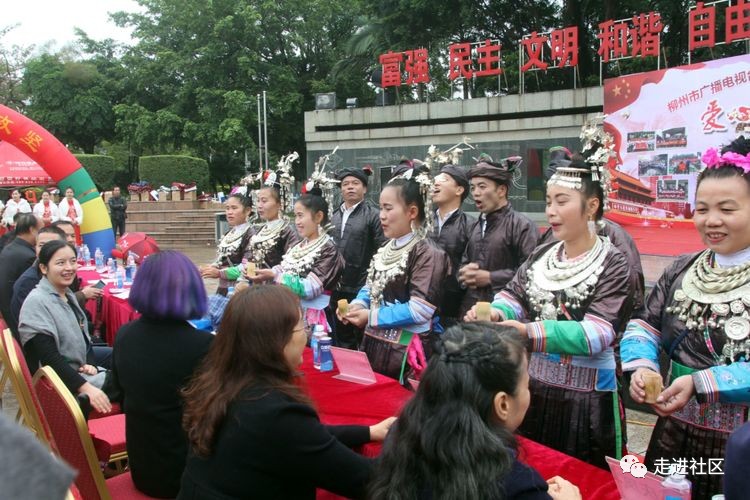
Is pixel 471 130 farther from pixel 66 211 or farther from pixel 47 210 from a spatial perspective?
pixel 47 210

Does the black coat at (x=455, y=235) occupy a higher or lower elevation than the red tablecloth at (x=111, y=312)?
higher

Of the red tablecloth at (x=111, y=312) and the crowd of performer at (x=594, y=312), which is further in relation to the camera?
the red tablecloth at (x=111, y=312)

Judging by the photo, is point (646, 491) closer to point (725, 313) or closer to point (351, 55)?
point (725, 313)

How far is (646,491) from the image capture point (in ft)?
4.89

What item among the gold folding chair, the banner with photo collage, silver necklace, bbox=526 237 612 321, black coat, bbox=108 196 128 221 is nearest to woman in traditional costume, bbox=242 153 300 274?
the gold folding chair

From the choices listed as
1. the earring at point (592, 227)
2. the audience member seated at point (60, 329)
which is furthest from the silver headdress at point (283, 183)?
the earring at point (592, 227)

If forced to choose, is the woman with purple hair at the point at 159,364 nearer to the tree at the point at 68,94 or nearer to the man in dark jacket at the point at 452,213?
the man in dark jacket at the point at 452,213

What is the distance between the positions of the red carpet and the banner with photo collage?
0.18 m

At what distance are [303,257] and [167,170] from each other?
60.6 feet

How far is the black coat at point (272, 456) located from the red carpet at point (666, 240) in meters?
8.54

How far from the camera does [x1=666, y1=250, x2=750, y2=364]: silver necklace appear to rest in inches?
72.3

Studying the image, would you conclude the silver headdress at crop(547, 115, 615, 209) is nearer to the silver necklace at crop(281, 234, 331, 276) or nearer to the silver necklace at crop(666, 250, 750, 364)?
the silver necklace at crop(666, 250, 750, 364)

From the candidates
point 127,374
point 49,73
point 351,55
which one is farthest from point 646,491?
point 49,73

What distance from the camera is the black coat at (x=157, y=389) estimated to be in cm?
219
